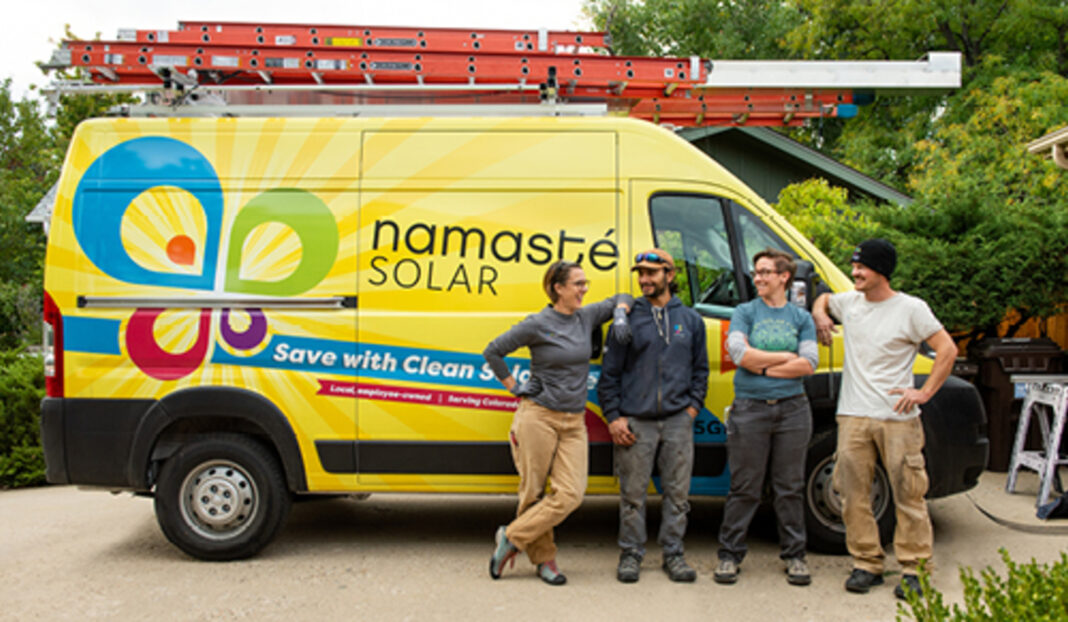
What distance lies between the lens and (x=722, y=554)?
17.2 feet

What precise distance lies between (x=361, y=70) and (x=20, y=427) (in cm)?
567

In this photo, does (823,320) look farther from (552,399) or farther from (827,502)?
(552,399)

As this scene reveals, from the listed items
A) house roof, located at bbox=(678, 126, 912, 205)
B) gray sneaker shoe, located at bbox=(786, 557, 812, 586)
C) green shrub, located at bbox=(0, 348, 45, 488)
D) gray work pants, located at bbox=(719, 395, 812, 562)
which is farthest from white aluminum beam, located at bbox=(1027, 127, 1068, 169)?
green shrub, located at bbox=(0, 348, 45, 488)

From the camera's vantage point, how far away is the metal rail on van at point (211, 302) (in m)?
5.50

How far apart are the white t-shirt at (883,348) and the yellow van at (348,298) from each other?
0.55 m

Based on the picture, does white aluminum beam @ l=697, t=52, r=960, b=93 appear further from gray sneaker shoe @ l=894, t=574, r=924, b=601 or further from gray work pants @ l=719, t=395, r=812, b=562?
gray sneaker shoe @ l=894, t=574, r=924, b=601

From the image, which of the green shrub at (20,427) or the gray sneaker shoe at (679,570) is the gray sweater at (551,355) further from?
the green shrub at (20,427)

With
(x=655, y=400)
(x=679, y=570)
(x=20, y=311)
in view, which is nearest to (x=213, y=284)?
(x=655, y=400)

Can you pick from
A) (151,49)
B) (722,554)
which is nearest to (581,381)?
(722,554)

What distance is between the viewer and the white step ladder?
6.88 metres

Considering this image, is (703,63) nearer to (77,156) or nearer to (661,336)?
(661,336)

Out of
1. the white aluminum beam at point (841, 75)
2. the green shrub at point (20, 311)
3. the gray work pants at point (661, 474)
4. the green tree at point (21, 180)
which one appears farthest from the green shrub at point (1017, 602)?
the green tree at point (21, 180)

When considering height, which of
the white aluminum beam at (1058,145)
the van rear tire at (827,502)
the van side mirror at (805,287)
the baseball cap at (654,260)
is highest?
the white aluminum beam at (1058,145)

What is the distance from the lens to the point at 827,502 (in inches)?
220
